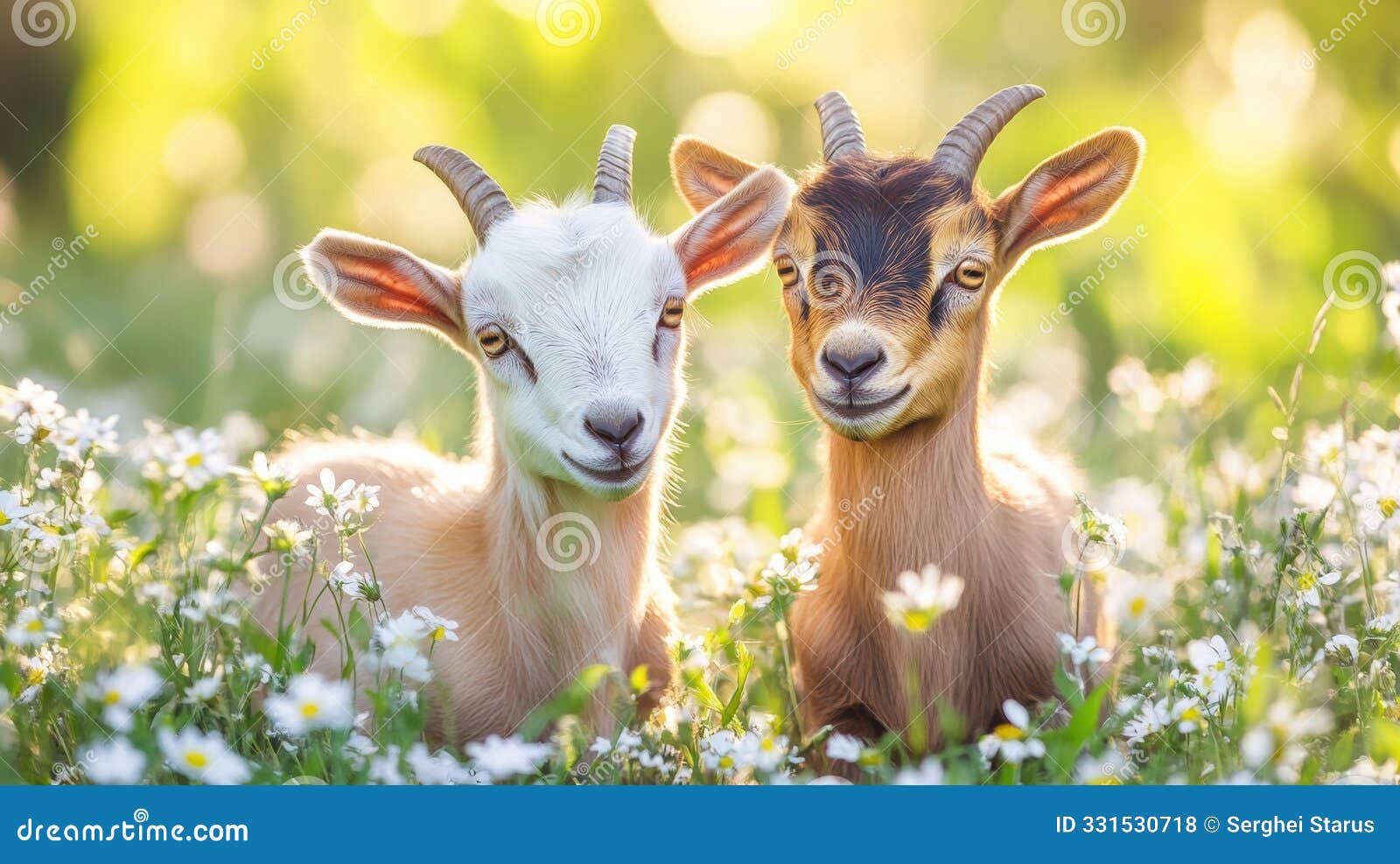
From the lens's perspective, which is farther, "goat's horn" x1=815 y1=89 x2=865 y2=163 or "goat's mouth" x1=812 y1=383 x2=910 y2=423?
"goat's horn" x1=815 y1=89 x2=865 y2=163

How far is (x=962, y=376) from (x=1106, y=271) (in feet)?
12.8

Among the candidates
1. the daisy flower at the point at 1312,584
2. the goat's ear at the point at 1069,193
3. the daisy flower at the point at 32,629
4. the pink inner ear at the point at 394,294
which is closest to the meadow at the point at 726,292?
the daisy flower at the point at 1312,584

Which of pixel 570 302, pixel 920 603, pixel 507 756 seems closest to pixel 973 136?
pixel 570 302

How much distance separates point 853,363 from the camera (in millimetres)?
3951

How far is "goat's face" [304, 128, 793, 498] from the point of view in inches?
154

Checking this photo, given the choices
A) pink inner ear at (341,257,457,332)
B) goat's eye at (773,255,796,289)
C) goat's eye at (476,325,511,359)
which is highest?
goat's eye at (773,255,796,289)

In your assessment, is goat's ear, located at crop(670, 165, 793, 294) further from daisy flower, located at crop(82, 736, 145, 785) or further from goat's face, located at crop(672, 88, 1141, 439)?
daisy flower, located at crop(82, 736, 145, 785)

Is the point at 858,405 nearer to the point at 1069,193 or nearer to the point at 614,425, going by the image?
the point at 614,425

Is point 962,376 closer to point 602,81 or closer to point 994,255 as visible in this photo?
point 994,255

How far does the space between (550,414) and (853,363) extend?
893 millimetres

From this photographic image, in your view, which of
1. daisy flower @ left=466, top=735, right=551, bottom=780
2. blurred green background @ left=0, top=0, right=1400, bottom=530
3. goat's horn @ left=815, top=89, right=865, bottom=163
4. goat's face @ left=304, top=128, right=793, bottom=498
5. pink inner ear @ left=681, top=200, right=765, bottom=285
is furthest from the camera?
blurred green background @ left=0, top=0, right=1400, bottom=530

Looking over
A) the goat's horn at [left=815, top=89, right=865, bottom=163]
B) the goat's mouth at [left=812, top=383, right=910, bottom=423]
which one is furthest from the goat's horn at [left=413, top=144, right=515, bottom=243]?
the goat's mouth at [left=812, top=383, right=910, bottom=423]

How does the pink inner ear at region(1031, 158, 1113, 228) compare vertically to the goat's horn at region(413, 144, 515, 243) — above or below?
above

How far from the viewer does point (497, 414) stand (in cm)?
429
